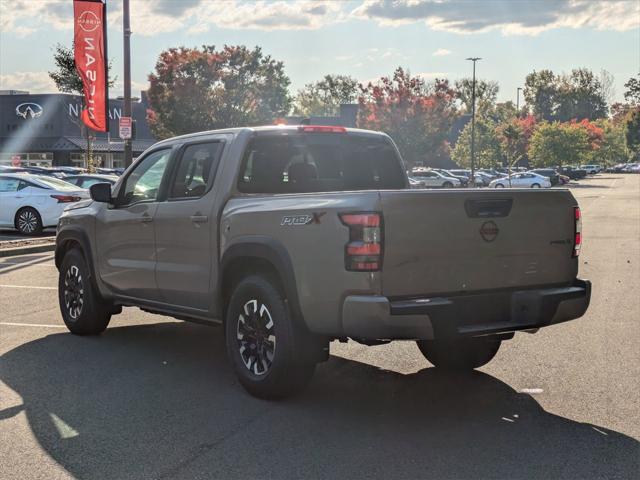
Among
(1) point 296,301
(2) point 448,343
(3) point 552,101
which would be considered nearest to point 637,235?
(2) point 448,343

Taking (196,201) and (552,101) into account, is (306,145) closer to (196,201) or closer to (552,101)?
(196,201)

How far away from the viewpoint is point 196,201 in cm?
636

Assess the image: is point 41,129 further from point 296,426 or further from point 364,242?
point 364,242

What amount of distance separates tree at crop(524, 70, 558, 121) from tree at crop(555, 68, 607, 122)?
1308 mm

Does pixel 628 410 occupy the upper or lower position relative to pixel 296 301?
lower

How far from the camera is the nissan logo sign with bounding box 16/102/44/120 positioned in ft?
223

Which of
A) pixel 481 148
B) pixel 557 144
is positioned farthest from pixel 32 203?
pixel 557 144

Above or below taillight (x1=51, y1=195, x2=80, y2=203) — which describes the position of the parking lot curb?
below

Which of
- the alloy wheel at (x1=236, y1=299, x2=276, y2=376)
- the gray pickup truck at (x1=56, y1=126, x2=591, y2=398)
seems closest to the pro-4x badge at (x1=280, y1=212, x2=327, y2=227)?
the gray pickup truck at (x1=56, y1=126, x2=591, y2=398)

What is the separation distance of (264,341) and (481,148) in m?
73.9

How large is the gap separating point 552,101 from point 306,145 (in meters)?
159

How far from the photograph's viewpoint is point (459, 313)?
5105 millimetres

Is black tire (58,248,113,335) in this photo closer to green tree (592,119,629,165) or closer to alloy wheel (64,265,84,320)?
alloy wheel (64,265,84,320)

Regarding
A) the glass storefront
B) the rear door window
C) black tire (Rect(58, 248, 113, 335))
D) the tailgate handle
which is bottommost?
black tire (Rect(58, 248, 113, 335))
